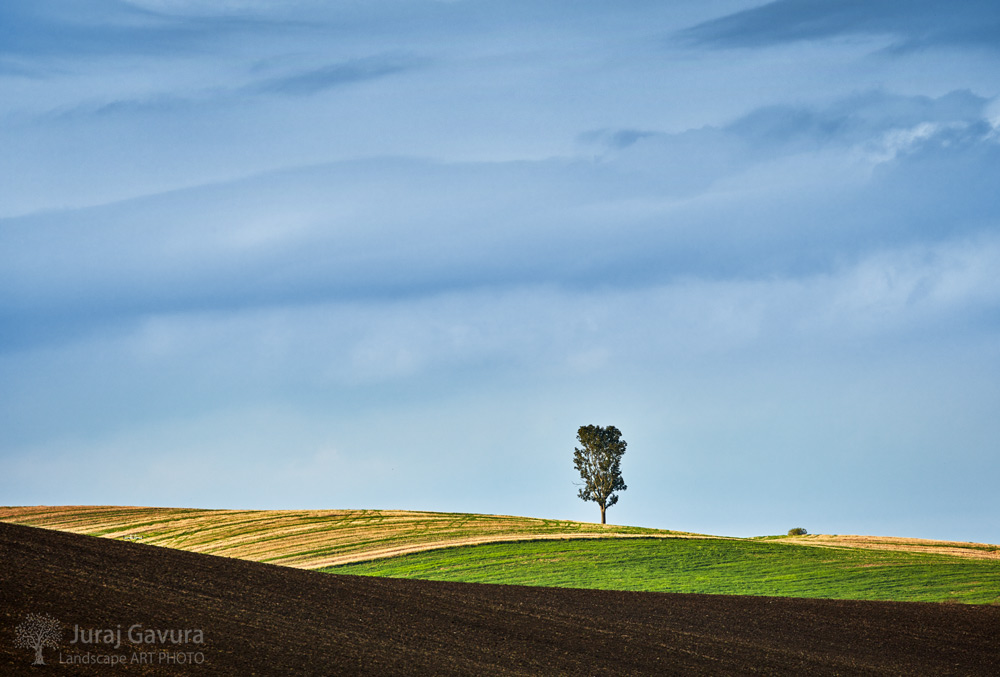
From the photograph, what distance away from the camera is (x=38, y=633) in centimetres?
1316

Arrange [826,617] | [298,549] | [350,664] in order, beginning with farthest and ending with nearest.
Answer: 1. [298,549]
2. [826,617]
3. [350,664]

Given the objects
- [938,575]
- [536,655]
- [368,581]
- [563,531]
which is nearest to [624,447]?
[563,531]

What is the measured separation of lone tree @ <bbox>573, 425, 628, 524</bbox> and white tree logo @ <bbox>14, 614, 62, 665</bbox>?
59357mm

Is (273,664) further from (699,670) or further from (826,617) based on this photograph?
(826,617)

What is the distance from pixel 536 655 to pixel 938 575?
27976 millimetres

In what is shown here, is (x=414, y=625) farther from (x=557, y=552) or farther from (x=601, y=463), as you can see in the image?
(x=601, y=463)

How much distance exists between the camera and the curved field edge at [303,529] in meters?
42.3

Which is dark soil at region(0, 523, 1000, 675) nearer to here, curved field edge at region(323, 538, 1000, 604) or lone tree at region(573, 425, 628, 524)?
curved field edge at region(323, 538, 1000, 604)

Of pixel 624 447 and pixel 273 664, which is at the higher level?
pixel 624 447

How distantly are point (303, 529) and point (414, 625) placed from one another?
3153 cm

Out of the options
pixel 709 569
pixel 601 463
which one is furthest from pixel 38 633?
pixel 601 463

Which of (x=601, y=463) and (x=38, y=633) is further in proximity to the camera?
(x=601, y=463)

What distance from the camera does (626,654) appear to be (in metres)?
18.7

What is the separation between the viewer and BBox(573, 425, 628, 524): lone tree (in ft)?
232
